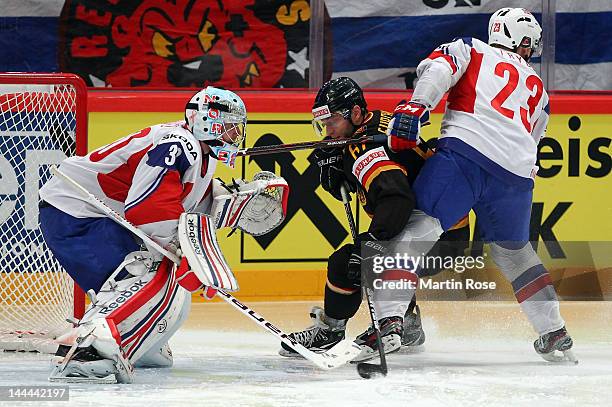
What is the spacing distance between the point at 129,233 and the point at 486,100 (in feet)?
4.09

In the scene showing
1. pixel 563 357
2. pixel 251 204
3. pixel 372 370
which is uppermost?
pixel 251 204

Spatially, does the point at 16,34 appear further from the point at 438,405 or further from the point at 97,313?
the point at 438,405

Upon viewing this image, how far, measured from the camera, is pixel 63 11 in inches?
248

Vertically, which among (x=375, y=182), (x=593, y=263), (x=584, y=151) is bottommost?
(x=593, y=263)

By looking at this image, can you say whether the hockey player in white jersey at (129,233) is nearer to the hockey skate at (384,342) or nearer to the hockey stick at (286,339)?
the hockey stick at (286,339)

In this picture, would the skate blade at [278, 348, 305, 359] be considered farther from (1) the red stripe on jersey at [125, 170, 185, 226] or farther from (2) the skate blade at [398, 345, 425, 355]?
(1) the red stripe on jersey at [125, 170, 185, 226]

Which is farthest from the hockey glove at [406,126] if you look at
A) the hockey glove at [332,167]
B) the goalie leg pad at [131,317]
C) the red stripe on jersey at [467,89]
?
the goalie leg pad at [131,317]

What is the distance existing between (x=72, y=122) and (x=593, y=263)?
241cm

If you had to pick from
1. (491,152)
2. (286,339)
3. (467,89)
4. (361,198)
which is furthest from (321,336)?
(467,89)

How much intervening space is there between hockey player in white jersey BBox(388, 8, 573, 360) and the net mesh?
1.33 metres

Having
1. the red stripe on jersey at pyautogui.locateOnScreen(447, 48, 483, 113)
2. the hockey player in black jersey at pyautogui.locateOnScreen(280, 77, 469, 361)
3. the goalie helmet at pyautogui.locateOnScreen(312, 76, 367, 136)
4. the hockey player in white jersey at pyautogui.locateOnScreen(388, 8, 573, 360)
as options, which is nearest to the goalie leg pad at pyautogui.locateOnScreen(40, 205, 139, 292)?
the hockey player in black jersey at pyautogui.locateOnScreen(280, 77, 469, 361)

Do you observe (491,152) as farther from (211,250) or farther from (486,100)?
(211,250)

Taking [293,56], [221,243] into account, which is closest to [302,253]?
[221,243]

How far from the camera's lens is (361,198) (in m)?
4.65
